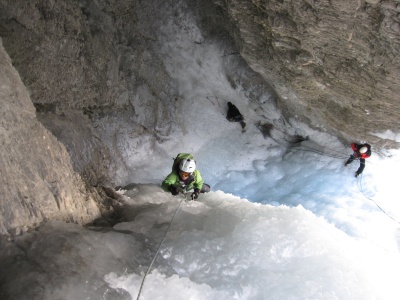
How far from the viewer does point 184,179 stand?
5.83 metres

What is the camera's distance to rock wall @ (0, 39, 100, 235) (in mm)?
3442

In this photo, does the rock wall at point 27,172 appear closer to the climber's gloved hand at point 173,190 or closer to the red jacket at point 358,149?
the climber's gloved hand at point 173,190

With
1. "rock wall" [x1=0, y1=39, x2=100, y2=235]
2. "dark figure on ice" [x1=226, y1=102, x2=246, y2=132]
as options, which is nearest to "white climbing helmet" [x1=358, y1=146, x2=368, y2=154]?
"dark figure on ice" [x1=226, y1=102, x2=246, y2=132]

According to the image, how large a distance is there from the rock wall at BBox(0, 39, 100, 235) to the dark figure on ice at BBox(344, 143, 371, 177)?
5.65m

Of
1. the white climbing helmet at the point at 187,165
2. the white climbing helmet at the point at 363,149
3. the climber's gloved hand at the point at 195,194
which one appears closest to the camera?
the white climbing helmet at the point at 187,165

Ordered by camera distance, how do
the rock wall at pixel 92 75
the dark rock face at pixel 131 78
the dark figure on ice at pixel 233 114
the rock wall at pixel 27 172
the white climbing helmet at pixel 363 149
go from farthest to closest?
the dark figure on ice at pixel 233 114 < the white climbing helmet at pixel 363 149 < the rock wall at pixel 92 75 < the dark rock face at pixel 131 78 < the rock wall at pixel 27 172

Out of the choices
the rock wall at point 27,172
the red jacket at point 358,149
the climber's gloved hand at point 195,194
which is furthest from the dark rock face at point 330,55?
the rock wall at point 27,172

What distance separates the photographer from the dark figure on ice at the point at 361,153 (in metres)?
7.03

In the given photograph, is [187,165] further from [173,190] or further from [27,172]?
[27,172]

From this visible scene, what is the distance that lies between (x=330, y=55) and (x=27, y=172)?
14.1 ft

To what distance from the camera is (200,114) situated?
27.9ft

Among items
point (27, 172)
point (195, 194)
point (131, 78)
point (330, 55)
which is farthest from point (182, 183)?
point (330, 55)

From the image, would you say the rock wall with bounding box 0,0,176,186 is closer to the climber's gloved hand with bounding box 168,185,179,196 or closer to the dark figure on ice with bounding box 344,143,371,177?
the climber's gloved hand with bounding box 168,185,179,196

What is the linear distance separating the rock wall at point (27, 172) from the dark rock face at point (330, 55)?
345 cm
